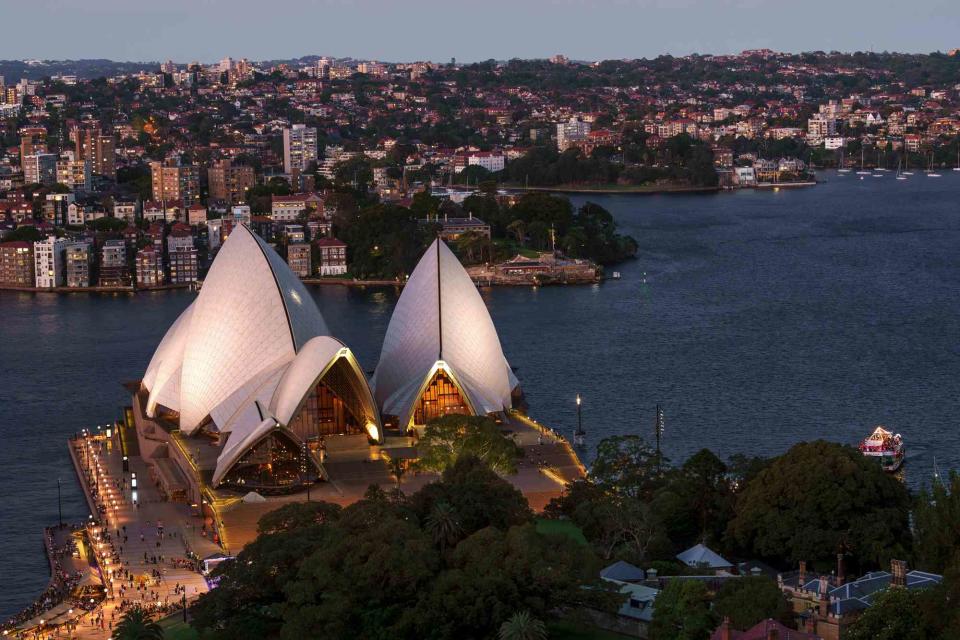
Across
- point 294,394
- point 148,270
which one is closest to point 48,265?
point 148,270

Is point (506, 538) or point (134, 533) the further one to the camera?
point (134, 533)

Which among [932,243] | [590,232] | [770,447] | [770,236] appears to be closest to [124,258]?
[590,232]

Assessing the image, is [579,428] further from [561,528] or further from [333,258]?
[333,258]

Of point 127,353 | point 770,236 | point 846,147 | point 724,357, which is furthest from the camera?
point 846,147

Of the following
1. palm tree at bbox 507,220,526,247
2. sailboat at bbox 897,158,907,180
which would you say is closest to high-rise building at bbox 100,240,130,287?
palm tree at bbox 507,220,526,247

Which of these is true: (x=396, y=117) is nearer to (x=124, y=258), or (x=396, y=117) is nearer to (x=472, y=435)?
(x=124, y=258)
